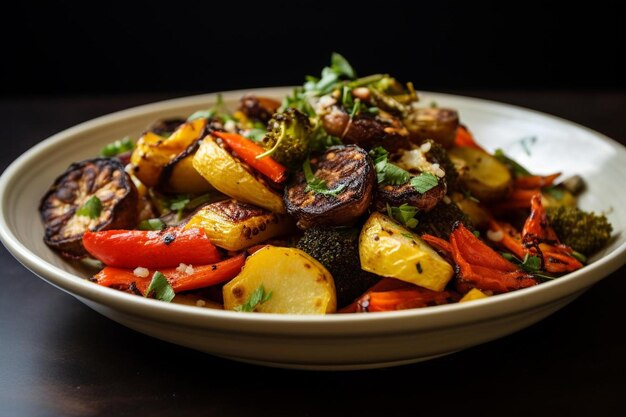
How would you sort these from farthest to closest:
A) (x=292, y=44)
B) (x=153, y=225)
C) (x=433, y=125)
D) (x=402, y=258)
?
1. (x=292, y=44)
2. (x=433, y=125)
3. (x=153, y=225)
4. (x=402, y=258)

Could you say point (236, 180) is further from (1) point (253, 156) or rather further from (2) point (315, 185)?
(2) point (315, 185)

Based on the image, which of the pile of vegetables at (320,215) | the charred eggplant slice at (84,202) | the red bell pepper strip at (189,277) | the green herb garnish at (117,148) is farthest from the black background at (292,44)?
the red bell pepper strip at (189,277)

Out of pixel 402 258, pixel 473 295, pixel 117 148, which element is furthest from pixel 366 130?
pixel 117 148

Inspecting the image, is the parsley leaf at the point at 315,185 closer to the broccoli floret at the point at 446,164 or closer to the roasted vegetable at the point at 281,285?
the roasted vegetable at the point at 281,285

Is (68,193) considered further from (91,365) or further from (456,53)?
(456,53)

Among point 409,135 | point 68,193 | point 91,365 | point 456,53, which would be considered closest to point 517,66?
point 456,53

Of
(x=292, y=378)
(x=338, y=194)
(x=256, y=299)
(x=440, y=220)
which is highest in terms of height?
(x=338, y=194)

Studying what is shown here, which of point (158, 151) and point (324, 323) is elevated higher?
point (324, 323)

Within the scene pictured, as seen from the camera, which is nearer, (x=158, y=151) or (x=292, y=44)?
(x=158, y=151)
